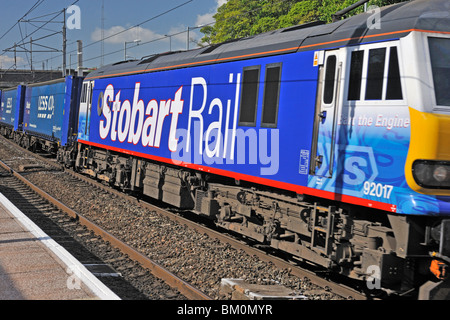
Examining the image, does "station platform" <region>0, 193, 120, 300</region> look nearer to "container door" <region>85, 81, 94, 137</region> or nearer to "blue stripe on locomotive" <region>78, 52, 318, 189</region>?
"blue stripe on locomotive" <region>78, 52, 318, 189</region>

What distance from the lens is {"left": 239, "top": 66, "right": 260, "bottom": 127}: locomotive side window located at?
9016 millimetres

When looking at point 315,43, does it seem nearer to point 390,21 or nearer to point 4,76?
point 390,21

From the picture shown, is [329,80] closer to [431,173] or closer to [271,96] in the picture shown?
[271,96]

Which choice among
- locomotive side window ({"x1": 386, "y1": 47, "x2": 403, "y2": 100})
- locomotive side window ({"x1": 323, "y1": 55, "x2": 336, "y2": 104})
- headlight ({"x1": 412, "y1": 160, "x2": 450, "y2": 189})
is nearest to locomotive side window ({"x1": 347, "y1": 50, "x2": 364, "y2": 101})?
locomotive side window ({"x1": 323, "y1": 55, "x2": 336, "y2": 104})

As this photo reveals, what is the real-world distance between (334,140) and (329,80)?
2.85 feet

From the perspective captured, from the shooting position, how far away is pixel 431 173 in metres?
A: 6.07

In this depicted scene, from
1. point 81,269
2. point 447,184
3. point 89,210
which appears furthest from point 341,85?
point 89,210

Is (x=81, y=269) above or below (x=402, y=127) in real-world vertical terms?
below

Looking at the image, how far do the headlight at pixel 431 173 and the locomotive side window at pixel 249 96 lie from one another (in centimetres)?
345

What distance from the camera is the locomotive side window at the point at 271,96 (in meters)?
8.50
